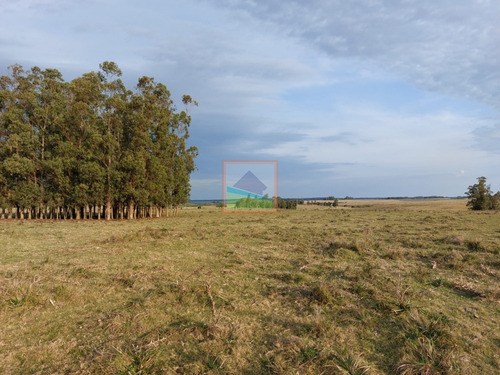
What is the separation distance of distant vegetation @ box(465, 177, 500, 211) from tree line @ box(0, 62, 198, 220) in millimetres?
58773

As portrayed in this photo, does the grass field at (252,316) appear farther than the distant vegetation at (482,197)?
No

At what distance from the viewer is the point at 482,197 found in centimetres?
5184

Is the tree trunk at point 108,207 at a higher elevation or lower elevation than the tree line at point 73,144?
lower

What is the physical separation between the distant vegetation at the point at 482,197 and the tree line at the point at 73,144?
2314 inches

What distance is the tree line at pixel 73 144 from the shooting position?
90.8ft

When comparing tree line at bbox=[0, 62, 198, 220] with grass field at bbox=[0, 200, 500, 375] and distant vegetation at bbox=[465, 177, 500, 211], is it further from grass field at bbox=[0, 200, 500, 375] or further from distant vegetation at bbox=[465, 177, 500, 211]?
distant vegetation at bbox=[465, 177, 500, 211]

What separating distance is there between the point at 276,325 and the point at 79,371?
3055 millimetres

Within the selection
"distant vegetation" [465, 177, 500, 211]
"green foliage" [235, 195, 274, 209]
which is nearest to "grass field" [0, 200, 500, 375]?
"green foliage" [235, 195, 274, 209]

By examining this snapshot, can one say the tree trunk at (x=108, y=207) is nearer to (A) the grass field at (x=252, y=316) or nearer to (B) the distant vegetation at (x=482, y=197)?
(A) the grass field at (x=252, y=316)

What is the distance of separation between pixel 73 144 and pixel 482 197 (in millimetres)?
68267

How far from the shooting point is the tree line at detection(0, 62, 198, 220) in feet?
90.8

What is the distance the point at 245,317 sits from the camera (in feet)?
17.2

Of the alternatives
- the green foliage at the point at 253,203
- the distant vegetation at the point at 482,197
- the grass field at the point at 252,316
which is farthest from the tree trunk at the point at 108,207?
the distant vegetation at the point at 482,197

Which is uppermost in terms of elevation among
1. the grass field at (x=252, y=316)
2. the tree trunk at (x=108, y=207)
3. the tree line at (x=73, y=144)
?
the tree line at (x=73, y=144)
